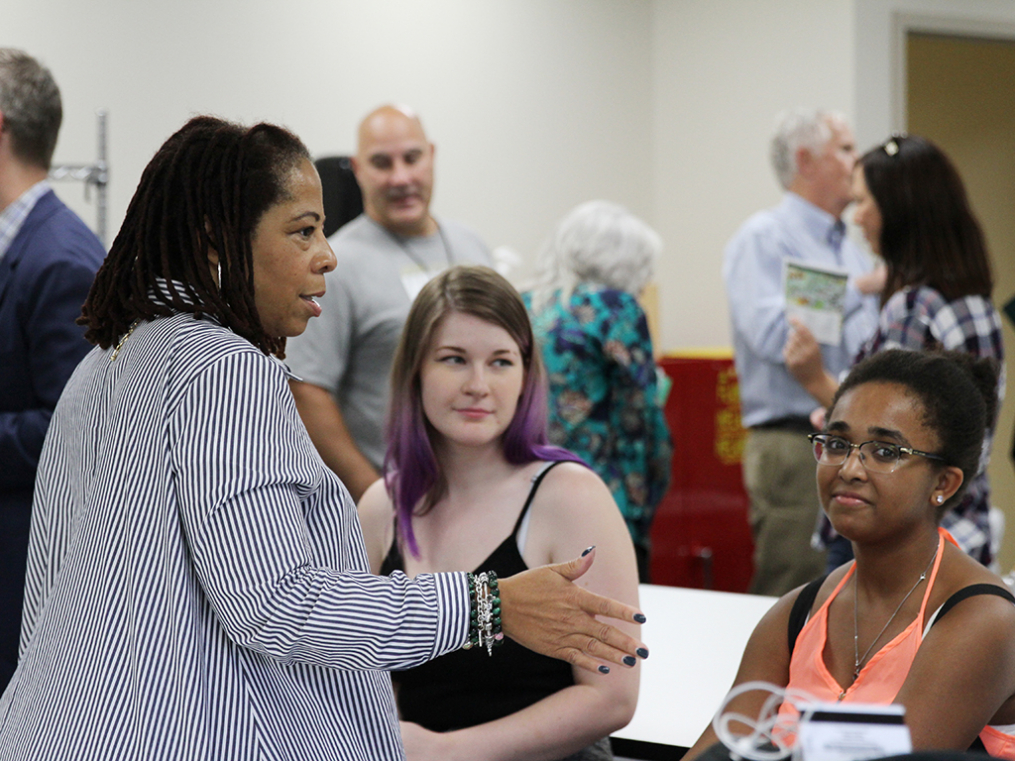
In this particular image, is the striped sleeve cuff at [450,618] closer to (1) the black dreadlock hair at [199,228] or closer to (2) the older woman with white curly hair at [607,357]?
(1) the black dreadlock hair at [199,228]

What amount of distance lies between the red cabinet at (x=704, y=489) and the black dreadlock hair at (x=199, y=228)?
12.0 feet

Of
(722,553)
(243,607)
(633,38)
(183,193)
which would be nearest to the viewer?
(243,607)

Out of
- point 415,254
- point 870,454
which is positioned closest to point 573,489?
point 870,454

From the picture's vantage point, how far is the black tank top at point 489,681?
5.89 ft

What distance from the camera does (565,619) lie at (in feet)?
3.79

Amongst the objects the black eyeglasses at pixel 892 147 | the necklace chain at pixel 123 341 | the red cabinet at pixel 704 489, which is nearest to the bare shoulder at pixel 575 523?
the necklace chain at pixel 123 341

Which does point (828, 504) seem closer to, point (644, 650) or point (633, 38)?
point (644, 650)

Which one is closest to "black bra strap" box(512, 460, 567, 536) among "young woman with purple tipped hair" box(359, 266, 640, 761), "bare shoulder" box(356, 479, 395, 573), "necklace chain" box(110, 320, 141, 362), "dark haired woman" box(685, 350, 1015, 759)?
"young woman with purple tipped hair" box(359, 266, 640, 761)

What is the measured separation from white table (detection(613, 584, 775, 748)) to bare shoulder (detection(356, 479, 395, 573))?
481 millimetres

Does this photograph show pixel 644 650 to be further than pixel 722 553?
No

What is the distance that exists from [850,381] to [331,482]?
0.79 meters

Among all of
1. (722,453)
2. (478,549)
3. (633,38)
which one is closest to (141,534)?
(478,549)

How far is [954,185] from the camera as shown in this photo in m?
2.79

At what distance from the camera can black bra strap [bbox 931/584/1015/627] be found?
143 centimetres
